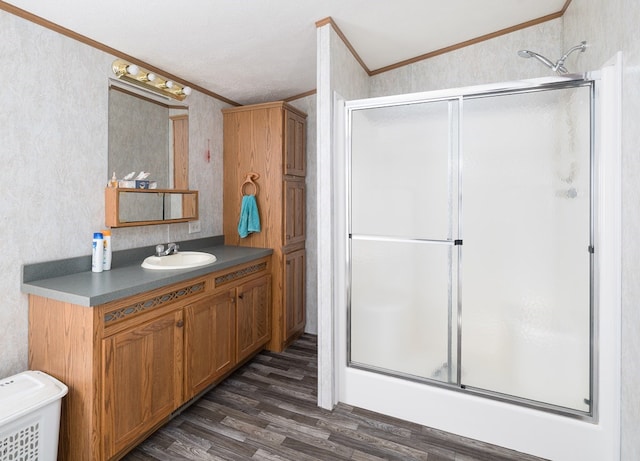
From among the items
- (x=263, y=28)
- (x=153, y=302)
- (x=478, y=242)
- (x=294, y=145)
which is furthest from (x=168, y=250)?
(x=478, y=242)

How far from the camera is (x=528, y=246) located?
70.8 inches

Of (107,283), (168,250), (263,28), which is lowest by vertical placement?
(107,283)

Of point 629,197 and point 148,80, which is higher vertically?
point 148,80

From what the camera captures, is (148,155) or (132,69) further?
(148,155)

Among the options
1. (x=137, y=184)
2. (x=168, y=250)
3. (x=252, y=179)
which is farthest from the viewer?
(x=252, y=179)

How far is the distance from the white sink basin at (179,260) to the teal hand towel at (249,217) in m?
0.48

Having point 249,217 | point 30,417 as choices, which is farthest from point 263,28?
point 30,417

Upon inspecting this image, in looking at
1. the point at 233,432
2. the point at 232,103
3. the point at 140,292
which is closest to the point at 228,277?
the point at 140,292

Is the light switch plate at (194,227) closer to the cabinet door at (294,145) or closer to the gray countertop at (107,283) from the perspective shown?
the gray countertop at (107,283)

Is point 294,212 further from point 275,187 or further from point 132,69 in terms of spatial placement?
point 132,69

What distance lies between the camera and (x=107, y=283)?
170 cm

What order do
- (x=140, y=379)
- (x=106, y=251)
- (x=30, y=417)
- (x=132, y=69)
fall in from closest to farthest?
1. (x=30, y=417)
2. (x=140, y=379)
3. (x=106, y=251)
4. (x=132, y=69)

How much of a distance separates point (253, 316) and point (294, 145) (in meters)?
1.55

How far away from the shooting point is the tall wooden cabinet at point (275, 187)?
2875 mm
